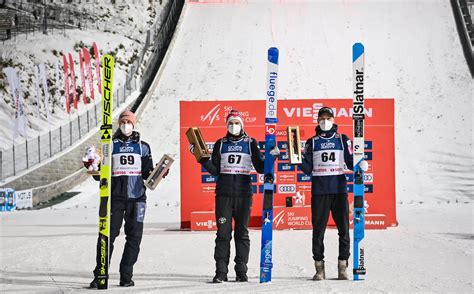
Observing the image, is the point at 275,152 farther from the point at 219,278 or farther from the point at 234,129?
→ the point at 219,278

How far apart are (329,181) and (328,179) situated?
0.02 metres

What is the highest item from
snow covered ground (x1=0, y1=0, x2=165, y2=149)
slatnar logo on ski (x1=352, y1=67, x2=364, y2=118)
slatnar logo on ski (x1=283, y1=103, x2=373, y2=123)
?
snow covered ground (x1=0, y1=0, x2=165, y2=149)

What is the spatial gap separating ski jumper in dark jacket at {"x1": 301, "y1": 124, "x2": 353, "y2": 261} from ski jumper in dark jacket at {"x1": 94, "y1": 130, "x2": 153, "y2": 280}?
1773 millimetres

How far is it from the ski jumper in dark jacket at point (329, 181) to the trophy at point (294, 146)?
0.26 m

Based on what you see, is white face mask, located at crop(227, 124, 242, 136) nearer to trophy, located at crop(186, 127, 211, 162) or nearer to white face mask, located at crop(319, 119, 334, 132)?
trophy, located at crop(186, 127, 211, 162)

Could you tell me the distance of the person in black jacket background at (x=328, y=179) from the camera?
286 inches

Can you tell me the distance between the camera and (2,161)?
2097 cm

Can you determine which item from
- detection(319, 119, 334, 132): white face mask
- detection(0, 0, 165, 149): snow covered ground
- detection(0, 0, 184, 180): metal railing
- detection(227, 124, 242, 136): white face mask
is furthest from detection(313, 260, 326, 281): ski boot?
detection(0, 0, 165, 149): snow covered ground

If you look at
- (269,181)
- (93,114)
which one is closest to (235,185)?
(269,181)

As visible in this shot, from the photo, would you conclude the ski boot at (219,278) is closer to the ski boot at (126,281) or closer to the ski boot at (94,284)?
the ski boot at (126,281)

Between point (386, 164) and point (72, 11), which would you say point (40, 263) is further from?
point (72, 11)

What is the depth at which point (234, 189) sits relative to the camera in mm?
7316

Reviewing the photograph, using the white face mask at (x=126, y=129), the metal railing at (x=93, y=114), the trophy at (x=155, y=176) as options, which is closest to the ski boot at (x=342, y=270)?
the trophy at (x=155, y=176)

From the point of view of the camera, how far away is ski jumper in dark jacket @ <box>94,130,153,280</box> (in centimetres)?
700
